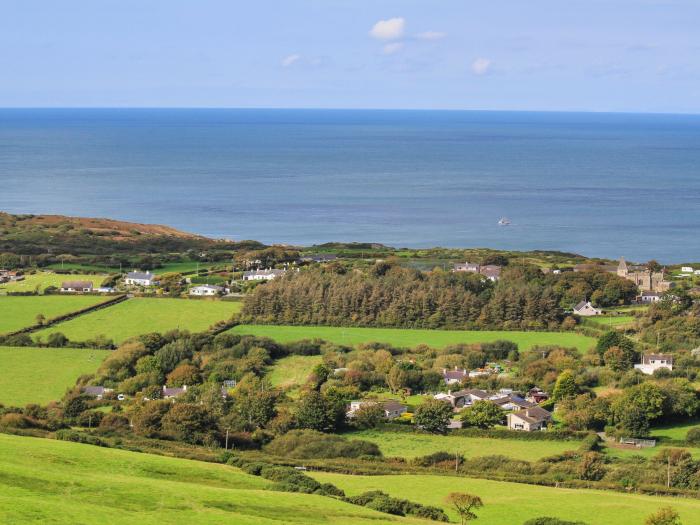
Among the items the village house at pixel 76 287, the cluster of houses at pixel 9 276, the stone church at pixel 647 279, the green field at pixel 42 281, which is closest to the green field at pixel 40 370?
the village house at pixel 76 287

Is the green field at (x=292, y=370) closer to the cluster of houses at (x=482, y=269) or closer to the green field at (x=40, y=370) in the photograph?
the green field at (x=40, y=370)

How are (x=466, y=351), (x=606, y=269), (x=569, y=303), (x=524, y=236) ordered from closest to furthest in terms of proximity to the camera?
1. (x=466, y=351)
2. (x=569, y=303)
3. (x=606, y=269)
4. (x=524, y=236)

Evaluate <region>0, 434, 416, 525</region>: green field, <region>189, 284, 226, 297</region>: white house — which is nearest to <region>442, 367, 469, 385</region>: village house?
<region>0, 434, 416, 525</region>: green field

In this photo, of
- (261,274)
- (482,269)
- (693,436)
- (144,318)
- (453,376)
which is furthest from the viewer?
(482,269)

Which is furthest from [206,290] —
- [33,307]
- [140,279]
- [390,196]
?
[390,196]

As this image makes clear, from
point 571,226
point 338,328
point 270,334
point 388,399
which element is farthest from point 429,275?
point 571,226

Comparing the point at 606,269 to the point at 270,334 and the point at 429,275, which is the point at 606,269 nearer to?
the point at 429,275

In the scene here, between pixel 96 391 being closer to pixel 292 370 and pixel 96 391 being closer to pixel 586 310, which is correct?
pixel 292 370
